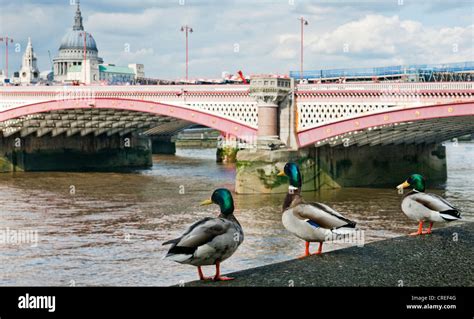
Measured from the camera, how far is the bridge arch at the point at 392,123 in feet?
105

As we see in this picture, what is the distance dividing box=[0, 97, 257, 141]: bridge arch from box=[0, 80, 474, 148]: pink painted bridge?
5 cm

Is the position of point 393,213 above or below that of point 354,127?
below

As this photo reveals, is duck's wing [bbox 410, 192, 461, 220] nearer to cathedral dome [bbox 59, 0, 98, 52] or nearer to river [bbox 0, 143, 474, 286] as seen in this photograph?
river [bbox 0, 143, 474, 286]

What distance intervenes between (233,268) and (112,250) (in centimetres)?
455

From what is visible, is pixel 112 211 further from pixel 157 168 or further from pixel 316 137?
pixel 157 168

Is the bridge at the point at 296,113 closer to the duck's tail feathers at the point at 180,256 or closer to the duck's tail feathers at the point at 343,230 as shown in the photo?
the duck's tail feathers at the point at 343,230

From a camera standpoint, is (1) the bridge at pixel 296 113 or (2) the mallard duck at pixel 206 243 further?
(1) the bridge at pixel 296 113

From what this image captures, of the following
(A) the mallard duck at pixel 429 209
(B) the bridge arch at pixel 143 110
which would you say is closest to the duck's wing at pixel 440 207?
(A) the mallard duck at pixel 429 209

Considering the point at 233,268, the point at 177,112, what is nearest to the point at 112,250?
the point at 233,268

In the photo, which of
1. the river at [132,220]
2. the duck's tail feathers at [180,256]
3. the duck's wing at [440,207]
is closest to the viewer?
the duck's tail feathers at [180,256]

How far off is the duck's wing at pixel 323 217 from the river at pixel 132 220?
16.9 ft

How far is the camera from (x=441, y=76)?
38.6m

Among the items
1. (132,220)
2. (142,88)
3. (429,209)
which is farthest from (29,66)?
(429,209)

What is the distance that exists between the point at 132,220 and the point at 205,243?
17.5 meters
